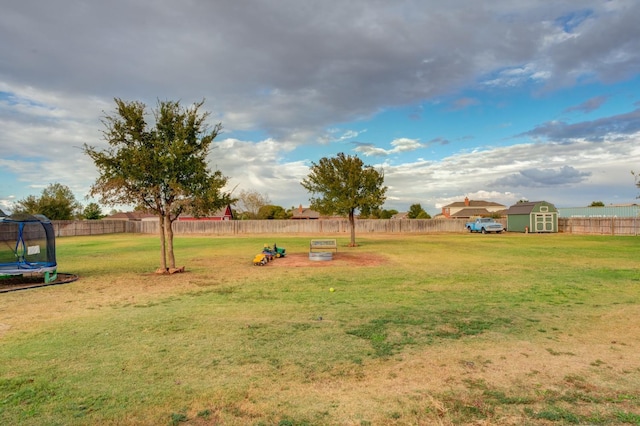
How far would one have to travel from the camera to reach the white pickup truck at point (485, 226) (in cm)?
4594

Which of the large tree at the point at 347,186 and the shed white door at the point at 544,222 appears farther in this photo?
the shed white door at the point at 544,222

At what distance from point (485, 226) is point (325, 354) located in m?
44.9

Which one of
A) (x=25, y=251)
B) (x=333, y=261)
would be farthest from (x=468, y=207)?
(x=25, y=251)

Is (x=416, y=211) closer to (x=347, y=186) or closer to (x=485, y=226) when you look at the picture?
(x=485, y=226)

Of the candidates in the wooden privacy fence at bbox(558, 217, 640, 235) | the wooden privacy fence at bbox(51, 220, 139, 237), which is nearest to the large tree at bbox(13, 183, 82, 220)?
the wooden privacy fence at bbox(51, 220, 139, 237)

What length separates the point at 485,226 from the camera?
4641cm

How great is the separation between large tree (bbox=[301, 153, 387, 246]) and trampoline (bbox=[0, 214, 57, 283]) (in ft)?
54.7

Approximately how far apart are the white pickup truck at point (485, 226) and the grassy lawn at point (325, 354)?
116ft

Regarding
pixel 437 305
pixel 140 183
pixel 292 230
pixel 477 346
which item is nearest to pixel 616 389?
pixel 477 346

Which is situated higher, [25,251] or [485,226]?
[25,251]

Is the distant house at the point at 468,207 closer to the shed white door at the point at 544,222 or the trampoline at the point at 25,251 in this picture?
the shed white door at the point at 544,222

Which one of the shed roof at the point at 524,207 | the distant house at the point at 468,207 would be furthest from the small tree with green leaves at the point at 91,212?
the distant house at the point at 468,207

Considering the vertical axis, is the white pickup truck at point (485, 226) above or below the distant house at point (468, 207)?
below

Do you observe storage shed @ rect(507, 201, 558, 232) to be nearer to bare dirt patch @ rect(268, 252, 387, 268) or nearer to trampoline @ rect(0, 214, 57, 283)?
bare dirt patch @ rect(268, 252, 387, 268)
